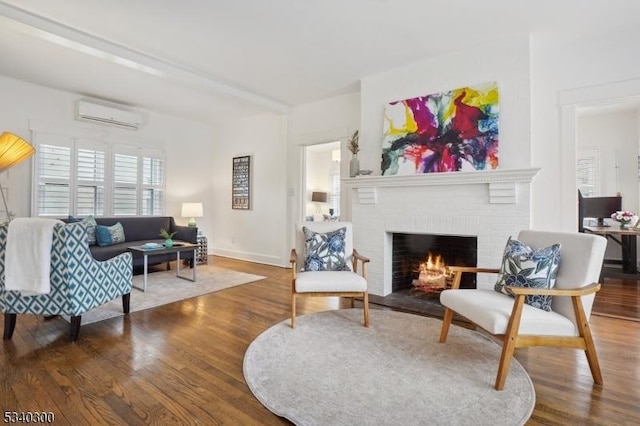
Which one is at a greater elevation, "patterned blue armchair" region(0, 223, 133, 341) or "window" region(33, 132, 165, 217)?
"window" region(33, 132, 165, 217)

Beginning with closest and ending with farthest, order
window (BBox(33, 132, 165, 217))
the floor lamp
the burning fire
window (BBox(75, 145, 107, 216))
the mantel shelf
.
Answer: the mantel shelf, the burning fire, the floor lamp, window (BBox(33, 132, 165, 217)), window (BBox(75, 145, 107, 216))

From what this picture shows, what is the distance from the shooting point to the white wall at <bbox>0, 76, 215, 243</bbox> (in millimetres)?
4539

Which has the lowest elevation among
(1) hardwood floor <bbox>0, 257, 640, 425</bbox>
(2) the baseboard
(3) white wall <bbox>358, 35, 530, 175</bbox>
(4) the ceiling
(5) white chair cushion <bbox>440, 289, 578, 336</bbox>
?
Result: (1) hardwood floor <bbox>0, 257, 640, 425</bbox>

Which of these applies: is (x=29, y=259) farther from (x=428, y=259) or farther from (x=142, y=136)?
(x=142, y=136)

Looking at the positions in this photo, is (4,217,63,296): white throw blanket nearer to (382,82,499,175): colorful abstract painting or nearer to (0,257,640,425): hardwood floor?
(0,257,640,425): hardwood floor

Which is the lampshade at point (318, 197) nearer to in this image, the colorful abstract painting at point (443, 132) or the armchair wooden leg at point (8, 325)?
the colorful abstract painting at point (443, 132)

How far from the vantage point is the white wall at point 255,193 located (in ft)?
19.2

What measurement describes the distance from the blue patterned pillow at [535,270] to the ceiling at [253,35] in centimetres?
215

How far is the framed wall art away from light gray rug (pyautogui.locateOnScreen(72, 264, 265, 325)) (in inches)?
57.1

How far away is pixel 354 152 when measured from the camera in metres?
4.51

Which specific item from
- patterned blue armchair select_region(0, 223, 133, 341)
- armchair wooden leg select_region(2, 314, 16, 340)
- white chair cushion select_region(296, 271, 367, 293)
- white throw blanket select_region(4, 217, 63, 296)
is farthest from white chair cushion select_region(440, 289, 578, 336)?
armchair wooden leg select_region(2, 314, 16, 340)

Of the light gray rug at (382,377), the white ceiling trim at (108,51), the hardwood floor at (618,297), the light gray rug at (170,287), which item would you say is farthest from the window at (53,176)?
the hardwood floor at (618,297)

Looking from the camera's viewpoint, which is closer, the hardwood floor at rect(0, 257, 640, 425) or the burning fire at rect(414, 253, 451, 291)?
the hardwood floor at rect(0, 257, 640, 425)

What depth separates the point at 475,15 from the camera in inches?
116
